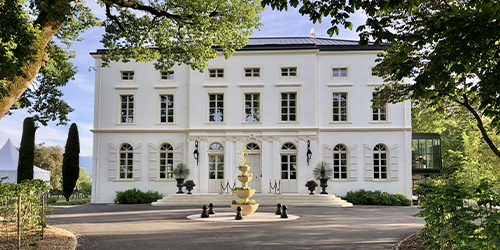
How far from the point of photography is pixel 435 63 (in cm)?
496

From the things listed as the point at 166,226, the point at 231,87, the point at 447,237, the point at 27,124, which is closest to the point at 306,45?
the point at 231,87

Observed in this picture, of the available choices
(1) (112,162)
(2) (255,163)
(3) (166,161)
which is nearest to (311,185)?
(2) (255,163)

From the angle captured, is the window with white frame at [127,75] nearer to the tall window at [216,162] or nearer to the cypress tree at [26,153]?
the cypress tree at [26,153]

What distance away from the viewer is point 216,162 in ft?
72.5

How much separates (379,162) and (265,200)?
690 centimetres

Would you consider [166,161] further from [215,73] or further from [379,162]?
[379,162]

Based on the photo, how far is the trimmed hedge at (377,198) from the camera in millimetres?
20219

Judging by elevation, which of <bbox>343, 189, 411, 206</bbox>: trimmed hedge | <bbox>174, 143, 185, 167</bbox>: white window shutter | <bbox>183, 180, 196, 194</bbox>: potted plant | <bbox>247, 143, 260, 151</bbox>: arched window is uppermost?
<bbox>247, 143, 260, 151</bbox>: arched window

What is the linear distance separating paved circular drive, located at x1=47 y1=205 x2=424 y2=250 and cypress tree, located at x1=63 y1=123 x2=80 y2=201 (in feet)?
32.7

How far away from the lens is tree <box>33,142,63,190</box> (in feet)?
140

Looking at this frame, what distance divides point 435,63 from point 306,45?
58.0ft

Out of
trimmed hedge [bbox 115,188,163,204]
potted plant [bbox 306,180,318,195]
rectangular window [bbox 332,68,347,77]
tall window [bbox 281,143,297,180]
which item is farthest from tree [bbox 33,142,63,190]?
rectangular window [bbox 332,68,347,77]

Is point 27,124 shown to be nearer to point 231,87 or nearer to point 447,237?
point 231,87

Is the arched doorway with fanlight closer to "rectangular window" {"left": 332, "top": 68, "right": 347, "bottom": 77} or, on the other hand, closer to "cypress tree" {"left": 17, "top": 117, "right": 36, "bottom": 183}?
"rectangular window" {"left": 332, "top": 68, "right": 347, "bottom": 77}
